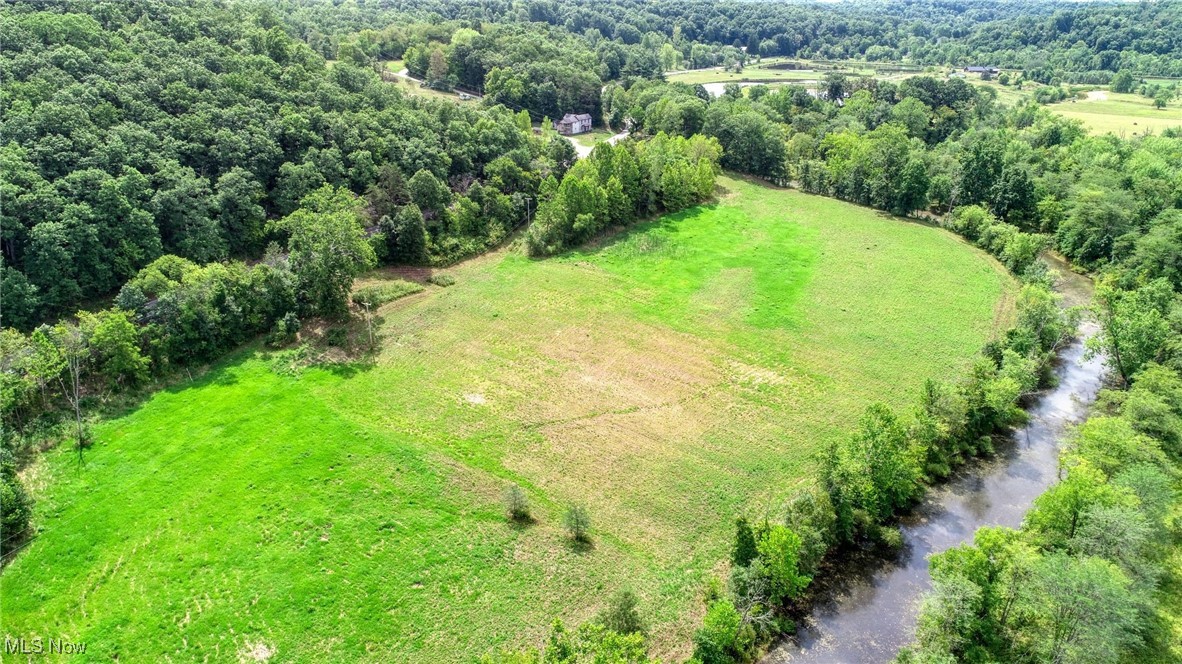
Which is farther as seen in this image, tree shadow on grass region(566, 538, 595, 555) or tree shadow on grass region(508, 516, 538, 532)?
tree shadow on grass region(508, 516, 538, 532)

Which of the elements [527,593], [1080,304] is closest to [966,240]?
[1080,304]

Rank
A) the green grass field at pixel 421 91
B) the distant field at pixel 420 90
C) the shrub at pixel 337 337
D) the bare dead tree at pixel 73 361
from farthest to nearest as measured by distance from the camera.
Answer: the green grass field at pixel 421 91
the distant field at pixel 420 90
the shrub at pixel 337 337
the bare dead tree at pixel 73 361

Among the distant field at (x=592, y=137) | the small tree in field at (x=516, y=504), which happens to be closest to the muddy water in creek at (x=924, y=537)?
the small tree in field at (x=516, y=504)

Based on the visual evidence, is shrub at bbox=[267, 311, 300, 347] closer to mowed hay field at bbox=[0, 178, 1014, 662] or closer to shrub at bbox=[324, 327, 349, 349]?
mowed hay field at bbox=[0, 178, 1014, 662]

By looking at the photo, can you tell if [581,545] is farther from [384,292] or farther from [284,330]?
[384,292]

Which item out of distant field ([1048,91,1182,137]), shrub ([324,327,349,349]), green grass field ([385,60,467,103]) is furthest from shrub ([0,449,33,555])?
distant field ([1048,91,1182,137])

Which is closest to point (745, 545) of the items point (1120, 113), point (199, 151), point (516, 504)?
point (516, 504)
